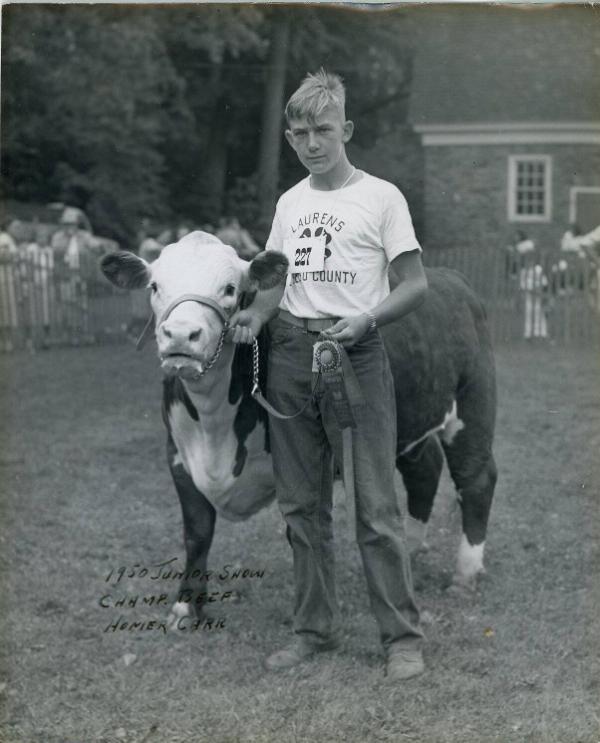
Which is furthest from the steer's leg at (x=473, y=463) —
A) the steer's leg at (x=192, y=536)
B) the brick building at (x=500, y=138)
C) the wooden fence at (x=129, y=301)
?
the brick building at (x=500, y=138)

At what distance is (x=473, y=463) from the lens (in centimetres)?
561

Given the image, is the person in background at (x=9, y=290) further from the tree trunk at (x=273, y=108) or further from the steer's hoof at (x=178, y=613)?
the steer's hoof at (x=178, y=613)

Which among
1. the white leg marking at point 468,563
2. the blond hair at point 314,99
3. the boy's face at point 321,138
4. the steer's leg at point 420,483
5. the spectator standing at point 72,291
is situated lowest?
the white leg marking at point 468,563

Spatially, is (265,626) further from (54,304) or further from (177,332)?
(54,304)

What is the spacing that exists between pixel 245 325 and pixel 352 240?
0.58 m

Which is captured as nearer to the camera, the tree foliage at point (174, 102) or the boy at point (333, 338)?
the boy at point (333, 338)

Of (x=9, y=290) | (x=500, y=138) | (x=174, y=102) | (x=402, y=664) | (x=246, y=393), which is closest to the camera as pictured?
(x=402, y=664)

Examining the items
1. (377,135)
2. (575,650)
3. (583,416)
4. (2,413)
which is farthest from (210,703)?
(377,135)

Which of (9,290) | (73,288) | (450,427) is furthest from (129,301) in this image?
(450,427)

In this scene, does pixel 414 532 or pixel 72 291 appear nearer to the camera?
pixel 414 532

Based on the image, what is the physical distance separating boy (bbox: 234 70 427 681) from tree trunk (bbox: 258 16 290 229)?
533 inches

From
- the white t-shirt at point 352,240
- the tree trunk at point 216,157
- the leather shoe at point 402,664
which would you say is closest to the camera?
the white t-shirt at point 352,240

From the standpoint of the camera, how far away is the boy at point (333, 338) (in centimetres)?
398

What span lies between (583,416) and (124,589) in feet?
18.9
